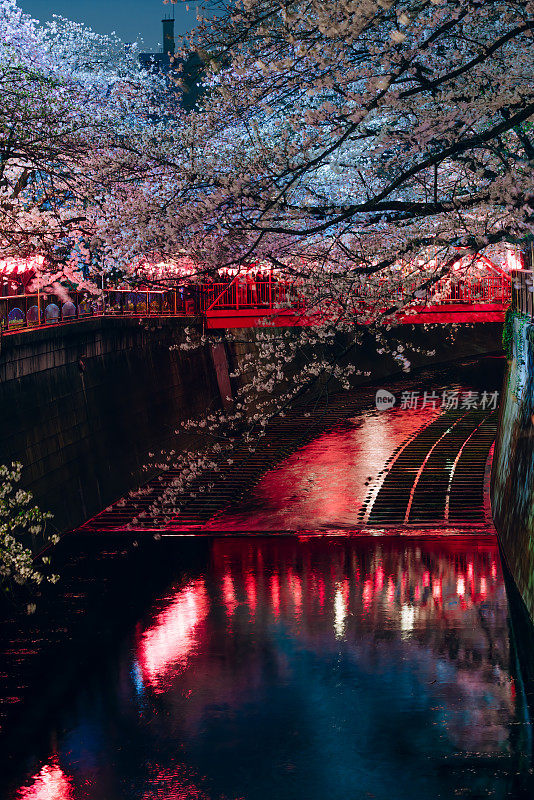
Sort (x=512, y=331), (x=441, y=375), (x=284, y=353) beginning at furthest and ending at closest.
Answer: (x=441, y=375)
(x=284, y=353)
(x=512, y=331)

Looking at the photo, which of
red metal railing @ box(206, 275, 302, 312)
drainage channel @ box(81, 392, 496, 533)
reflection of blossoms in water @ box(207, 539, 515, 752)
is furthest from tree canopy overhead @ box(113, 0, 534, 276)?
red metal railing @ box(206, 275, 302, 312)

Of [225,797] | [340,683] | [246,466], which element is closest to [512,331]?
[246,466]

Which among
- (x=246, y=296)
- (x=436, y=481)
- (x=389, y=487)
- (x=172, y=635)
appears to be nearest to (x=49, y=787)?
(x=172, y=635)

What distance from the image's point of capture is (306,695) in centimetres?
1374

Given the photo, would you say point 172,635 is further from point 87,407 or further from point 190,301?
point 190,301

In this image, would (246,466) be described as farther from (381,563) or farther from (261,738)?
(261,738)

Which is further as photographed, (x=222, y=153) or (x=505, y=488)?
(x=505, y=488)

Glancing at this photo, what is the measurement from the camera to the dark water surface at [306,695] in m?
11.1

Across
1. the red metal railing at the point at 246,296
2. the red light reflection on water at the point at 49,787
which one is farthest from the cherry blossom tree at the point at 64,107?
the red light reflection on water at the point at 49,787

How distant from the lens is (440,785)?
1070 cm

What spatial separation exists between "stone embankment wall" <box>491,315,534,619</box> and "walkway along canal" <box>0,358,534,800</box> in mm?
754

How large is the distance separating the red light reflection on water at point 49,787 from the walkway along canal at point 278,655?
1.3 inches

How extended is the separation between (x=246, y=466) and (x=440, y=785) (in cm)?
2062

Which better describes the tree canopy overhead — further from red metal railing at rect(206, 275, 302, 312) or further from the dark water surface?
red metal railing at rect(206, 275, 302, 312)
